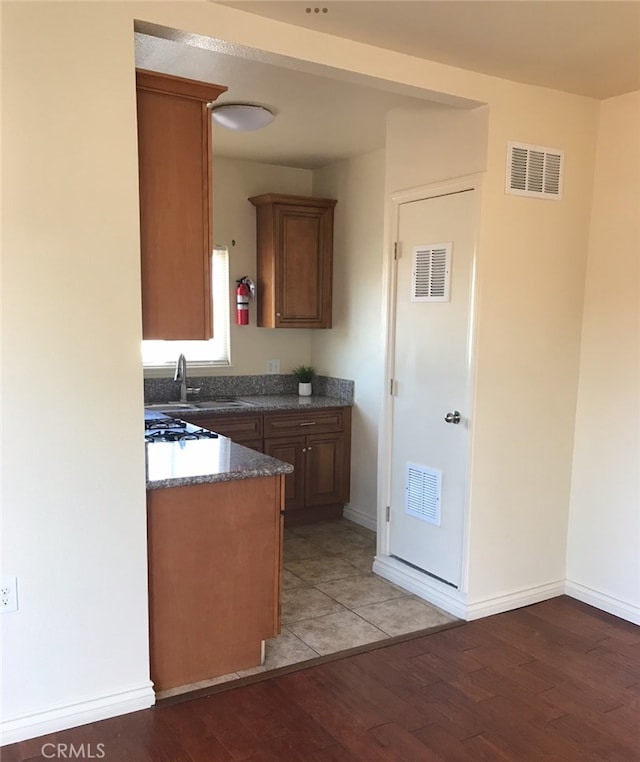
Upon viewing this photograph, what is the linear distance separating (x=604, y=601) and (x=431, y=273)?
1.98 meters

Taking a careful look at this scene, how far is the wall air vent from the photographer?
320 cm

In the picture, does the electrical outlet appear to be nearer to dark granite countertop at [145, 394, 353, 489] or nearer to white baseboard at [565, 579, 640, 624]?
dark granite countertop at [145, 394, 353, 489]

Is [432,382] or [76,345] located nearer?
[76,345]

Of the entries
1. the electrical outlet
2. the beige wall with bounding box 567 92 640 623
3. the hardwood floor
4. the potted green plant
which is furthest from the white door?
the electrical outlet

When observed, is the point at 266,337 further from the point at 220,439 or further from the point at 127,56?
the point at 127,56

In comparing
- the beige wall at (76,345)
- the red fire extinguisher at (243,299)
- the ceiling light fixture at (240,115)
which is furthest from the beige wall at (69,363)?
the red fire extinguisher at (243,299)

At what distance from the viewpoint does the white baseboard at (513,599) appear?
11.0 feet

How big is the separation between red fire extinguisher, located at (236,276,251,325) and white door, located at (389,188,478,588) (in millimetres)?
1635

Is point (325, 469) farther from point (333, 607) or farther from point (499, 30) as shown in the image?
point (499, 30)

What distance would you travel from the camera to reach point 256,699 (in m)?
2.58

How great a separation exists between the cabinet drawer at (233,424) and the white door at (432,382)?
1.12 meters

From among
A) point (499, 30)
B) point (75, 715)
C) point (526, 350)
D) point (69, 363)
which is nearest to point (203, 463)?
point (69, 363)

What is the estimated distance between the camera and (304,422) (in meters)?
4.71

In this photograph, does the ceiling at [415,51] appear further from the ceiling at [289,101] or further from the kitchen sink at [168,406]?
the kitchen sink at [168,406]
